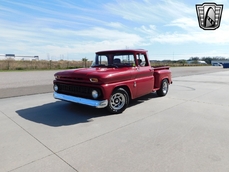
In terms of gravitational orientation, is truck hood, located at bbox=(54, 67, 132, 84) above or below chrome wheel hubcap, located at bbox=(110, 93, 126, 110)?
above

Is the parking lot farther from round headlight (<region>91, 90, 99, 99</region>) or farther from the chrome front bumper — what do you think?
round headlight (<region>91, 90, 99, 99</region>)

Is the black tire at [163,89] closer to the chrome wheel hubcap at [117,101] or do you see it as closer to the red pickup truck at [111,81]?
the red pickup truck at [111,81]

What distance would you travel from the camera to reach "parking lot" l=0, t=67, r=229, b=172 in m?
2.44

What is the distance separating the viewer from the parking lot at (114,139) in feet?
8.00

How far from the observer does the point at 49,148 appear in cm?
290

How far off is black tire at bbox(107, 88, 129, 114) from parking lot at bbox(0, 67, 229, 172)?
7.6 inches

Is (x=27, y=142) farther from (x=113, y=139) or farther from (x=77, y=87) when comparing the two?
(x=77, y=87)

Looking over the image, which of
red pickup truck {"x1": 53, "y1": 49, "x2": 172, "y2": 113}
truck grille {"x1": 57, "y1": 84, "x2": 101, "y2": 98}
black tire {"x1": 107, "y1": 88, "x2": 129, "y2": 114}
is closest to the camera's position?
red pickup truck {"x1": 53, "y1": 49, "x2": 172, "y2": 113}

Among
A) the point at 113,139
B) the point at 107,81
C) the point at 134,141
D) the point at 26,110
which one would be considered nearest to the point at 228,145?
the point at 134,141

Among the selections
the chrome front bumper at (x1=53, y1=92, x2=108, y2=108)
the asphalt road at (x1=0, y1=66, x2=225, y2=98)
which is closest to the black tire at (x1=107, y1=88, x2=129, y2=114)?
the chrome front bumper at (x1=53, y1=92, x2=108, y2=108)

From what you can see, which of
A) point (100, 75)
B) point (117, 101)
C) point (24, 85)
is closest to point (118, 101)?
point (117, 101)

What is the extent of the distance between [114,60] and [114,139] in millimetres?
3110

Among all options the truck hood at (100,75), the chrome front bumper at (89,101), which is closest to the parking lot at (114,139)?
the chrome front bumper at (89,101)

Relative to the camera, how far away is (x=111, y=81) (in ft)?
14.6
